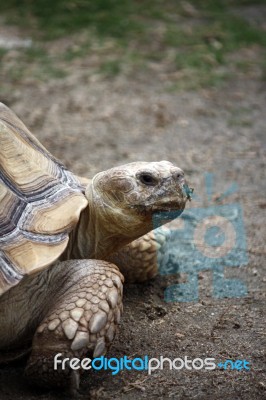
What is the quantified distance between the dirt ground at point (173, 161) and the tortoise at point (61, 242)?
0.64ft

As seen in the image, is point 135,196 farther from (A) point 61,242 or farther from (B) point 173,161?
(B) point 173,161

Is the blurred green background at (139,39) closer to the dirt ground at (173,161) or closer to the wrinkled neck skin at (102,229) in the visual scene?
the dirt ground at (173,161)

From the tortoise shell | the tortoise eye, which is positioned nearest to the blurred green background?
the tortoise shell

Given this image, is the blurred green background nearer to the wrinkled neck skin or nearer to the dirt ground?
the dirt ground

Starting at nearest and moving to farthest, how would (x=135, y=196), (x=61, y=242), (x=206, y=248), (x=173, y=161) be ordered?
(x=61, y=242) → (x=135, y=196) → (x=206, y=248) → (x=173, y=161)

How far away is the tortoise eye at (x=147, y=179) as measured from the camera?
275 centimetres

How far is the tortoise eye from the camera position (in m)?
2.75

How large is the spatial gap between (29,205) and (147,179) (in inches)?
19.7

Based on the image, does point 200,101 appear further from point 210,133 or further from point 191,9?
point 191,9

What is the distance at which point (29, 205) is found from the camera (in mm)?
2707

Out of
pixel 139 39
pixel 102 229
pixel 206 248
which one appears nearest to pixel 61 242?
pixel 102 229

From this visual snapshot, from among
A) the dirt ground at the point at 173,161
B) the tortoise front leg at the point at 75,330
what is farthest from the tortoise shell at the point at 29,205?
the dirt ground at the point at 173,161

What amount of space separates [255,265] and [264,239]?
13.9 inches

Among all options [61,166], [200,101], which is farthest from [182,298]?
→ [200,101]
